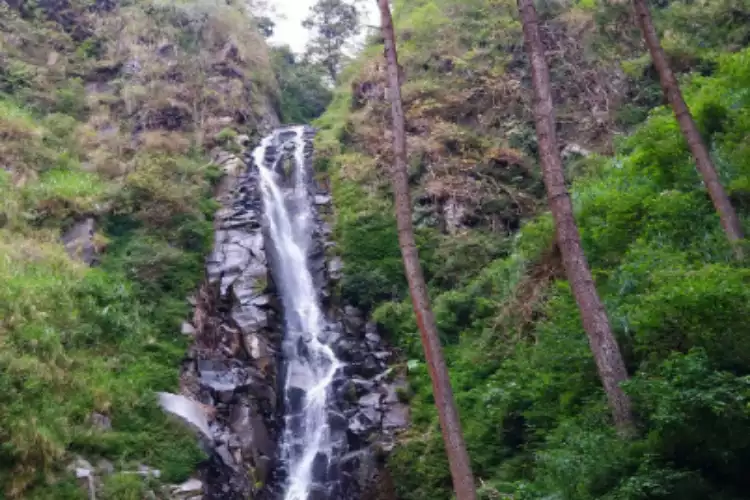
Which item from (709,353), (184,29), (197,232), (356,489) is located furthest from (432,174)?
(184,29)

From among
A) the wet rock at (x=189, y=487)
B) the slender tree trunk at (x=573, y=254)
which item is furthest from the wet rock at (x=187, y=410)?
the slender tree trunk at (x=573, y=254)

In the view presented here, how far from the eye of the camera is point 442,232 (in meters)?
19.1

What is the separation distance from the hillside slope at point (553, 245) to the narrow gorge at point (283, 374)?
0.87 meters

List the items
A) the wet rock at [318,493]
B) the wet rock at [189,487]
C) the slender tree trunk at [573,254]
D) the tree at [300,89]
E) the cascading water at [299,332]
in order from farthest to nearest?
1. the tree at [300,89]
2. the cascading water at [299,332]
3. the wet rock at [318,493]
4. the wet rock at [189,487]
5. the slender tree trunk at [573,254]

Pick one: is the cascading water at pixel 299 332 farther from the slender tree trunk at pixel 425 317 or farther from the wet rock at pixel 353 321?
the slender tree trunk at pixel 425 317

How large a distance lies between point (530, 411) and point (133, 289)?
1105 cm

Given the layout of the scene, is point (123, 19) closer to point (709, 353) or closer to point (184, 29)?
point (184, 29)

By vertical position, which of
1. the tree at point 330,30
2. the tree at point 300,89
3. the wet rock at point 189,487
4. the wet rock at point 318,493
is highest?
the tree at point 330,30

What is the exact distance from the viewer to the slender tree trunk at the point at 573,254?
7.73 metres

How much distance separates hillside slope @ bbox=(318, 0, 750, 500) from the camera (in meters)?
6.57

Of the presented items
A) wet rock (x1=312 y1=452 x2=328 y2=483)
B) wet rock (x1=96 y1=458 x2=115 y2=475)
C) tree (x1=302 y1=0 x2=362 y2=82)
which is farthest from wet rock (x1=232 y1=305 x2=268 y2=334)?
tree (x1=302 y1=0 x2=362 y2=82)

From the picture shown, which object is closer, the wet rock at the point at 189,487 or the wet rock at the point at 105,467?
the wet rock at the point at 105,467

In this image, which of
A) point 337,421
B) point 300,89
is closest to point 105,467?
point 337,421

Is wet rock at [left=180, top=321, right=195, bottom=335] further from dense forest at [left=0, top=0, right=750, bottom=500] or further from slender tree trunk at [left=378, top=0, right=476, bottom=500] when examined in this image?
slender tree trunk at [left=378, top=0, right=476, bottom=500]
